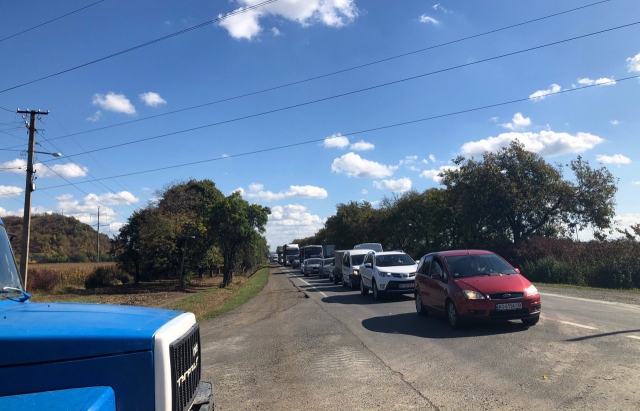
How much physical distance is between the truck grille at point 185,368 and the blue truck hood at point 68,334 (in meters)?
0.22

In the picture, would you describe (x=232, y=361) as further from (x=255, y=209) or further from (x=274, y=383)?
(x=255, y=209)

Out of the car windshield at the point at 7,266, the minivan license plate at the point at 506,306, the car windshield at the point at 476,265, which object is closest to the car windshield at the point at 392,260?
the car windshield at the point at 476,265

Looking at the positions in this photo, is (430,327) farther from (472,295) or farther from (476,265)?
(476,265)

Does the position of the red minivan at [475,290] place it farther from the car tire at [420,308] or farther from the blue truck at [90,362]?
the blue truck at [90,362]

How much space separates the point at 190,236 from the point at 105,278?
1168cm

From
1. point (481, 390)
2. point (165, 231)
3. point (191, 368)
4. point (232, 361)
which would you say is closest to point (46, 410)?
point (191, 368)

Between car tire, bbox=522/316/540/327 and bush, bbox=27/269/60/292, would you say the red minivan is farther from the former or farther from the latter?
bush, bbox=27/269/60/292

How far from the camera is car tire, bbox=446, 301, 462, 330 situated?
1014 cm

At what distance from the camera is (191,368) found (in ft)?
12.1

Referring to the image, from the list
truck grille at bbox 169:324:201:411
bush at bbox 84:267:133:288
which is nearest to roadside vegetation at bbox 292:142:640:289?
truck grille at bbox 169:324:201:411

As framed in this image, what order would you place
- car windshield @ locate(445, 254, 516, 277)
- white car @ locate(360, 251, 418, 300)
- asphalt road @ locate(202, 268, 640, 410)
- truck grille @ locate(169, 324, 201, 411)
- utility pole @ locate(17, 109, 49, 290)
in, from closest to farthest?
truck grille @ locate(169, 324, 201, 411) → asphalt road @ locate(202, 268, 640, 410) → car windshield @ locate(445, 254, 516, 277) → white car @ locate(360, 251, 418, 300) → utility pole @ locate(17, 109, 49, 290)

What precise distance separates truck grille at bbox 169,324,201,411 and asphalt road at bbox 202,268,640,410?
224cm

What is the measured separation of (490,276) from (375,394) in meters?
5.64

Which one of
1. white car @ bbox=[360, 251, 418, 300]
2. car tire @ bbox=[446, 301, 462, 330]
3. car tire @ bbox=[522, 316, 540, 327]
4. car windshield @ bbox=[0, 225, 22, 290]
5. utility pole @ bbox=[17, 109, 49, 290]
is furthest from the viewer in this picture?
utility pole @ bbox=[17, 109, 49, 290]
